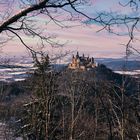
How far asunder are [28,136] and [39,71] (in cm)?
462

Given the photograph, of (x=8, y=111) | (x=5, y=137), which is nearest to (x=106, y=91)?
(x=5, y=137)

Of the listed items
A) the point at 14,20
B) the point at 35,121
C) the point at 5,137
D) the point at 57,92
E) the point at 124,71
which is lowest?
the point at 5,137

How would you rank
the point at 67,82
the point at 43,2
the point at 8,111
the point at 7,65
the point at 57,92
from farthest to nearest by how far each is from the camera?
the point at 8,111 < the point at 57,92 < the point at 67,82 < the point at 7,65 < the point at 43,2

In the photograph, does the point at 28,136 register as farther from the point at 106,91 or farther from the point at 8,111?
the point at 106,91

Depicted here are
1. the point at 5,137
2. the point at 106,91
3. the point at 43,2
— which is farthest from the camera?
the point at 5,137

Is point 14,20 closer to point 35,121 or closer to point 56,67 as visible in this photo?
point 56,67

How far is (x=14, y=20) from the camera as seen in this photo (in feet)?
27.4

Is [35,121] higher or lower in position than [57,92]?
lower

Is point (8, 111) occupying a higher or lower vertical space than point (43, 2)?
lower

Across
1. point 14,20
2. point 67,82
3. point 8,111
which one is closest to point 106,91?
point 14,20

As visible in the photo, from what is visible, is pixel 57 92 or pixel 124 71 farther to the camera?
pixel 57 92

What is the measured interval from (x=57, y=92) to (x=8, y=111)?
2023cm

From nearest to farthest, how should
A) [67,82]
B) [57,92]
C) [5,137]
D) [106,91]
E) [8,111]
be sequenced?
[106,91]
[67,82]
[57,92]
[5,137]
[8,111]

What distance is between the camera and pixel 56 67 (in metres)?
25.1
